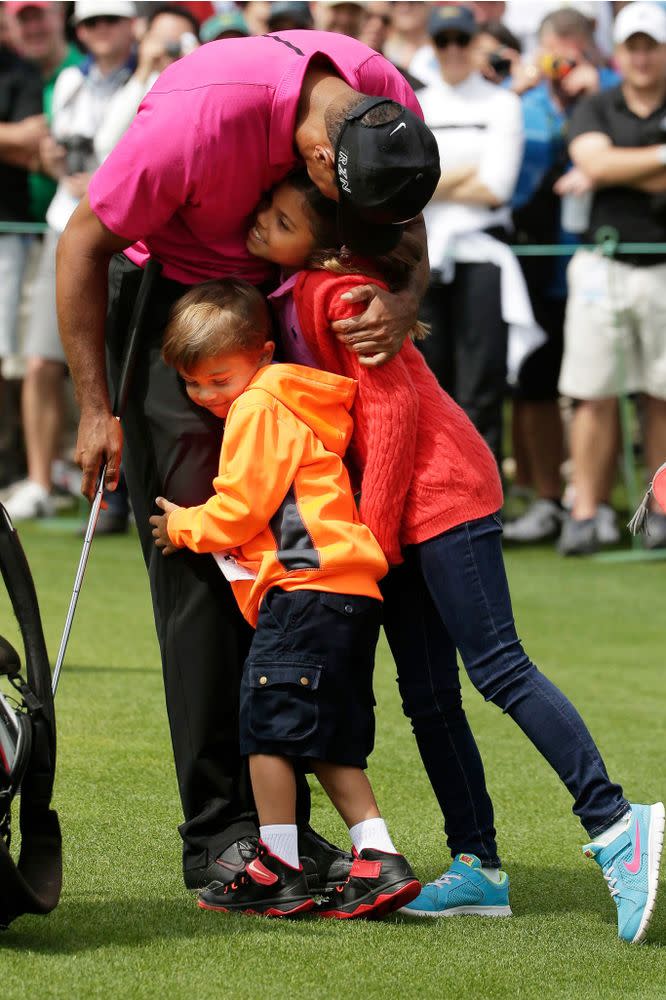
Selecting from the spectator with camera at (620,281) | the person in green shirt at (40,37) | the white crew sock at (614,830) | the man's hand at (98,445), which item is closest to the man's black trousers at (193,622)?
the man's hand at (98,445)

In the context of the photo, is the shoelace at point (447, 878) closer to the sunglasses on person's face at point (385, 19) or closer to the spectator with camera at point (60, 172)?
the spectator with camera at point (60, 172)

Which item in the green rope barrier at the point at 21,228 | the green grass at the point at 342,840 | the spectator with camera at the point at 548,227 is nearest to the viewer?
the green grass at the point at 342,840

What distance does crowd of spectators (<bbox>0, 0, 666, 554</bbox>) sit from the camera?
865 centimetres

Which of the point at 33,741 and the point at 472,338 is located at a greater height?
the point at 33,741

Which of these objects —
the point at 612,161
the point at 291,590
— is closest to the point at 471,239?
the point at 612,161

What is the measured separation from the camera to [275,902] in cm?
367

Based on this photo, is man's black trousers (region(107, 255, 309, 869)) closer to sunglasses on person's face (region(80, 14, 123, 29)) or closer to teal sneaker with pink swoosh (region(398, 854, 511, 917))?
teal sneaker with pink swoosh (region(398, 854, 511, 917))

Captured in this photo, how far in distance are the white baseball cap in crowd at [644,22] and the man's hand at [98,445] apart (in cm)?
549

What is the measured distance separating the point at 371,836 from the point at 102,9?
265 inches

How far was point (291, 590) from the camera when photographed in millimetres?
3637

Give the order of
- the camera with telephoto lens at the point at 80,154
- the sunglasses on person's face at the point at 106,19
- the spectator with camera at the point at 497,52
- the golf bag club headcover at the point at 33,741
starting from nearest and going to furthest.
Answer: the golf bag club headcover at the point at 33,741, the camera with telephoto lens at the point at 80,154, the sunglasses on person's face at the point at 106,19, the spectator with camera at the point at 497,52

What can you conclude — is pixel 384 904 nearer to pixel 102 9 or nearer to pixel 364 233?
pixel 364 233

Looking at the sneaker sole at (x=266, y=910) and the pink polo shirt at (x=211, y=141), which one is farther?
the sneaker sole at (x=266, y=910)

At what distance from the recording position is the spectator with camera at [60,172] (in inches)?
358
